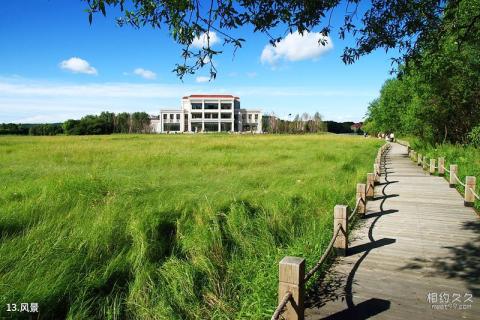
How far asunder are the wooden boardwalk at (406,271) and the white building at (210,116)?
8877 cm

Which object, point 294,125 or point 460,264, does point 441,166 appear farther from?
point 294,125

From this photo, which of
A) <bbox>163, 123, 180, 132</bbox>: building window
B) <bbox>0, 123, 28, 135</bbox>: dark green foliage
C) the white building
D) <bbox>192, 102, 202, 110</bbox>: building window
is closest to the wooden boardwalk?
the white building

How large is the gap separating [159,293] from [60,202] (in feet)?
14.3

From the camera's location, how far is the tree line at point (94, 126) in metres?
84.6

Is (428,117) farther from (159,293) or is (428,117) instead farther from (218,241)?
(159,293)

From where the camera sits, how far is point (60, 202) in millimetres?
7832

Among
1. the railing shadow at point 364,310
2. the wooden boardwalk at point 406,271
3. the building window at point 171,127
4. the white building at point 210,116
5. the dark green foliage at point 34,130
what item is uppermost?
the white building at point 210,116

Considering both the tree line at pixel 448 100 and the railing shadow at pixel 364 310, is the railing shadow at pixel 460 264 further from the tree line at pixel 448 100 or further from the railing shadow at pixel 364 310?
the tree line at pixel 448 100

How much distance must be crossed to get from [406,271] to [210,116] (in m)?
93.3

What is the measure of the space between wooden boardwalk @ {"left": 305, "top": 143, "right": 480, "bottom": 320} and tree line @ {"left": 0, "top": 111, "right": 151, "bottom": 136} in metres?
84.7

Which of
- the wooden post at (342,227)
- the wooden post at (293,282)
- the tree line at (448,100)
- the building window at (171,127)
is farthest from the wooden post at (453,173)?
the building window at (171,127)

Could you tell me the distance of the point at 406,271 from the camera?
16.9 feet

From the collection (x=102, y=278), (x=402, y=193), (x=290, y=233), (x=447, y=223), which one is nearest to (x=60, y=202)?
(x=102, y=278)

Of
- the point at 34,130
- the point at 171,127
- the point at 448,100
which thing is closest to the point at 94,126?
the point at 34,130
